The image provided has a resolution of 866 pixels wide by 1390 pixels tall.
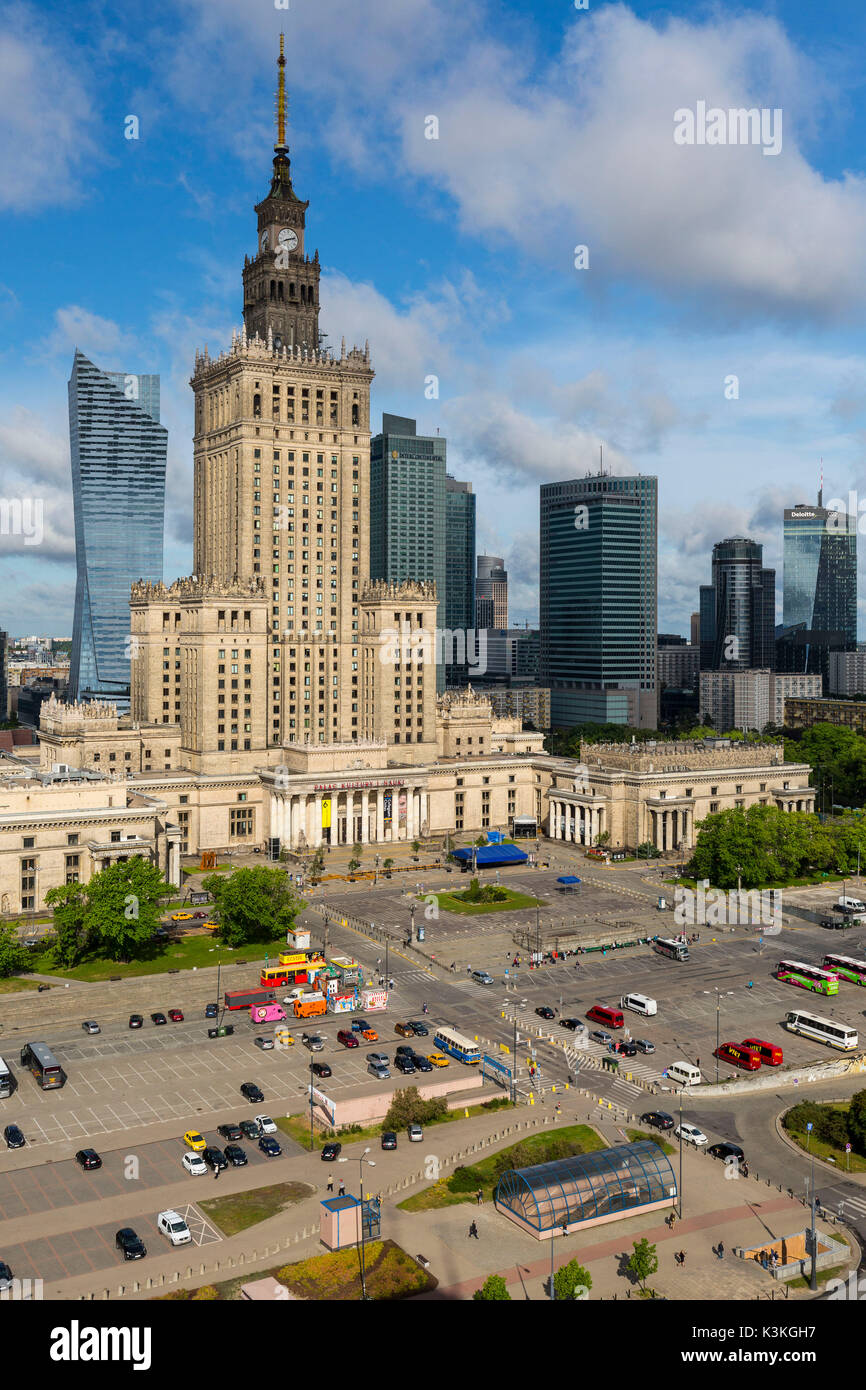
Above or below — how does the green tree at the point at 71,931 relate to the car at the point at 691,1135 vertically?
above

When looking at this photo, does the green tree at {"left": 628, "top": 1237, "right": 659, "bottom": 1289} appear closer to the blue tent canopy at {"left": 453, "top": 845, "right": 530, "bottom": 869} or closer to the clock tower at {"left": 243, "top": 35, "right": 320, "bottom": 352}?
the blue tent canopy at {"left": 453, "top": 845, "right": 530, "bottom": 869}

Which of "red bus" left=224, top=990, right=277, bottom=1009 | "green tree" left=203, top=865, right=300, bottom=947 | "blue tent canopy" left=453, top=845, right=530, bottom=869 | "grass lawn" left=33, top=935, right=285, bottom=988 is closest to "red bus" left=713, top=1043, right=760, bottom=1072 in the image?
"red bus" left=224, top=990, right=277, bottom=1009

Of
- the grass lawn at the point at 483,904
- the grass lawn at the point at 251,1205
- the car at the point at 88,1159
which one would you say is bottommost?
the grass lawn at the point at 251,1205

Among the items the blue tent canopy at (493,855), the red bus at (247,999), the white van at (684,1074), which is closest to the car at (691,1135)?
the white van at (684,1074)

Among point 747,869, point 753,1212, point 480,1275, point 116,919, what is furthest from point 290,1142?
point 747,869

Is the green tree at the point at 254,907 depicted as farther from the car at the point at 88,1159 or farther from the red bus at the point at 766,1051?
the red bus at the point at 766,1051

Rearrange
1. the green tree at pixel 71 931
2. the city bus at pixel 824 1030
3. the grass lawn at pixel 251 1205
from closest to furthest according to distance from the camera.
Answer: the grass lawn at pixel 251 1205, the city bus at pixel 824 1030, the green tree at pixel 71 931

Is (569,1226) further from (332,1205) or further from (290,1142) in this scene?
(290,1142)

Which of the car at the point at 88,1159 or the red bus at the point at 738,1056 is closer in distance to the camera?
the car at the point at 88,1159
